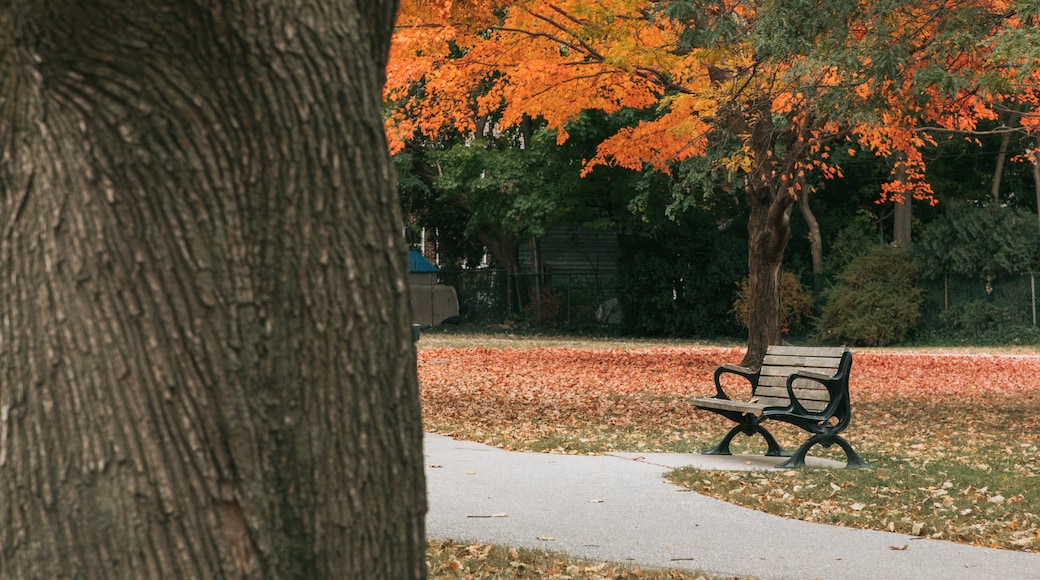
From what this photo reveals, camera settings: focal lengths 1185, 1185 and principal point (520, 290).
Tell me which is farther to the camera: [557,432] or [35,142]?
[557,432]

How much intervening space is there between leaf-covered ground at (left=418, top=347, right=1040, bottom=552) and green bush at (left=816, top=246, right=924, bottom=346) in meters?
6.84

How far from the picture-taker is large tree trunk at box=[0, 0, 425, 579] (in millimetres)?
2750

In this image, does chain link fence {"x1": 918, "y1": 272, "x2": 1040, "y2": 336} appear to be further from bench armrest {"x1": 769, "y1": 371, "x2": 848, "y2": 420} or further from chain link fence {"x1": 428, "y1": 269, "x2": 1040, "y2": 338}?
bench armrest {"x1": 769, "y1": 371, "x2": 848, "y2": 420}

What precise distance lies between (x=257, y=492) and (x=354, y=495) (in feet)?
0.78

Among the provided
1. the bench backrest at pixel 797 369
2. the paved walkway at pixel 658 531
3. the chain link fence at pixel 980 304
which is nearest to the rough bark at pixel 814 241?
the chain link fence at pixel 980 304

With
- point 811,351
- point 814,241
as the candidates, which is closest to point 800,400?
point 811,351

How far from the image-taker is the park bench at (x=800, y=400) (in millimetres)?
9867

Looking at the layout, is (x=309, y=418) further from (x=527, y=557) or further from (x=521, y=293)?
(x=521, y=293)

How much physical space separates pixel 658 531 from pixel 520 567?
1340 millimetres

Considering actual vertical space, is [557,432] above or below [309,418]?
below

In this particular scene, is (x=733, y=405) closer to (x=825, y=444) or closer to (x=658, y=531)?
(x=825, y=444)

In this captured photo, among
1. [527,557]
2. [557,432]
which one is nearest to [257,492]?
[527,557]

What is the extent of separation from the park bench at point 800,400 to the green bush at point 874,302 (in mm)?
24826

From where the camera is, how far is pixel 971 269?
3394 cm
